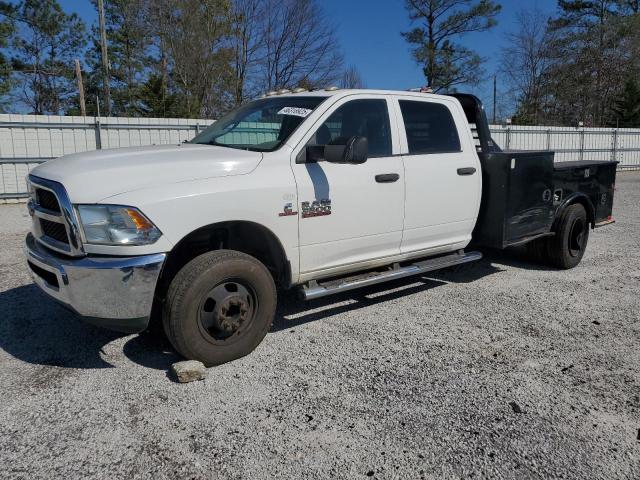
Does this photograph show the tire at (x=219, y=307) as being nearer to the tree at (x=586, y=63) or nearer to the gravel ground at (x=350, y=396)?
the gravel ground at (x=350, y=396)

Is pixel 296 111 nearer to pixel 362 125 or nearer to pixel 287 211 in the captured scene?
pixel 362 125

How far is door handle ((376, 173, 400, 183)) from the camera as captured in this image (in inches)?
174

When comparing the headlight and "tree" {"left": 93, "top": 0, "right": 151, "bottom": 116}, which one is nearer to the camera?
the headlight

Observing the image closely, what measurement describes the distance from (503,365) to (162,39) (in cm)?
2813

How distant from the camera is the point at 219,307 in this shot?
361cm

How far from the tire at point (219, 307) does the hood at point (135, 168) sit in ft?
1.92

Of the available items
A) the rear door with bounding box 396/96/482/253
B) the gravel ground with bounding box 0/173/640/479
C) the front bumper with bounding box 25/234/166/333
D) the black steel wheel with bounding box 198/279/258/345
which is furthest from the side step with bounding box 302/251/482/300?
the front bumper with bounding box 25/234/166/333

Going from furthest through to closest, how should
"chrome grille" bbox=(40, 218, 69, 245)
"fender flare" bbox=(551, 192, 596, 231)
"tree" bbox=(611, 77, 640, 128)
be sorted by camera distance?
"tree" bbox=(611, 77, 640, 128) → "fender flare" bbox=(551, 192, 596, 231) → "chrome grille" bbox=(40, 218, 69, 245)

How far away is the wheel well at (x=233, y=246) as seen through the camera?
3.76 metres

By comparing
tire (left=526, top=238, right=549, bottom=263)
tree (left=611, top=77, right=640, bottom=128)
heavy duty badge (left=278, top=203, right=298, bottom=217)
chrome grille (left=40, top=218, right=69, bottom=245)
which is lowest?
tire (left=526, top=238, right=549, bottom=263)

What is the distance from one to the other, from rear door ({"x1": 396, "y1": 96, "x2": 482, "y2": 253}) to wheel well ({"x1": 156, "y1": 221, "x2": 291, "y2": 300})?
130 centimetres

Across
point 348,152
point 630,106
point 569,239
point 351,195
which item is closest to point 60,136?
point 351,195

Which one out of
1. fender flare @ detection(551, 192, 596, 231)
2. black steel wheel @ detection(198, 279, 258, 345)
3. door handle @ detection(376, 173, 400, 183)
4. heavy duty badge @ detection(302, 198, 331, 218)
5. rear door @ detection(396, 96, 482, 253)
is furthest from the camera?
fender flare @ detection(551, 192, 596, 231)

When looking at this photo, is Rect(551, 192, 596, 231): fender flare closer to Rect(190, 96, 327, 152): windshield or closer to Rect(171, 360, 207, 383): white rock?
Rect(190, 96, 327, 152): windshield
